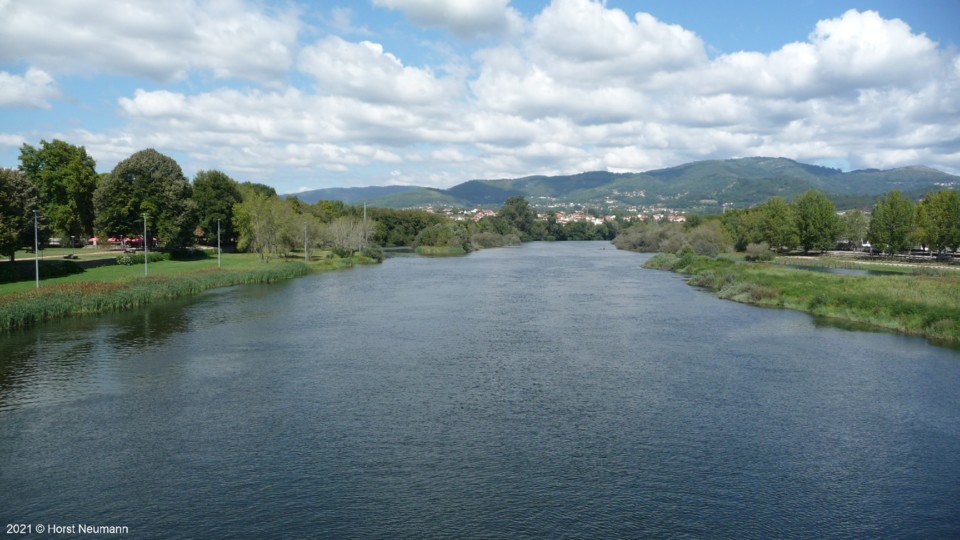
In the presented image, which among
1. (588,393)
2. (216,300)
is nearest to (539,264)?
(216,300)

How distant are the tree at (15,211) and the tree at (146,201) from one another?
45.2ft

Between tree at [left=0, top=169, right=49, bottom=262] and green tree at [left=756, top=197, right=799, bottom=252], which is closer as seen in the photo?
tree at [left=0, top=169, right=49, bottom=262]

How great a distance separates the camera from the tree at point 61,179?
2473 inches

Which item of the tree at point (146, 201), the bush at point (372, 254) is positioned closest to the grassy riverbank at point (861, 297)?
the bush at point (372, 254)

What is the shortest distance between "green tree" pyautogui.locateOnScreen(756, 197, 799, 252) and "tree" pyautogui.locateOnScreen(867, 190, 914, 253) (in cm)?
967

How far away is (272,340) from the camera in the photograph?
2912 cm

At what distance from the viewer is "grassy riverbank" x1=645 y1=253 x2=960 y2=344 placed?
31.7m

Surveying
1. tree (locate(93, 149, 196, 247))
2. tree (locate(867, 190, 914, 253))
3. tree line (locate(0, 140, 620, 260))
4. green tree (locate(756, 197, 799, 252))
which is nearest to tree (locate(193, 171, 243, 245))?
tree line (locate(0, 140, 620, 260))

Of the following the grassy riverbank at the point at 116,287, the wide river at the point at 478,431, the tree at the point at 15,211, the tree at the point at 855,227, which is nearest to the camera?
the wide river at the point at 478,431

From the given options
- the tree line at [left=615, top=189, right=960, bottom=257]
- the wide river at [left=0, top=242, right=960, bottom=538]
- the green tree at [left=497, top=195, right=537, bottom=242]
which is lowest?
the wide river at [left=0, top=242, right=960, bottom=538]

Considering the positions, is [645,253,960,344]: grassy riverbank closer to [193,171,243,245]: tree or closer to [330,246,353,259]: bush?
[330,246,353,259]: bush

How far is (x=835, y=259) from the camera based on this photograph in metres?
77.1

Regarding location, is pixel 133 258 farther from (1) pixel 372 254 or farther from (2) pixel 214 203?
(1) pixel 372 254

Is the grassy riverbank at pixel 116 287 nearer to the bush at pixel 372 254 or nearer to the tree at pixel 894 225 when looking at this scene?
the bush at pixel 372 254
